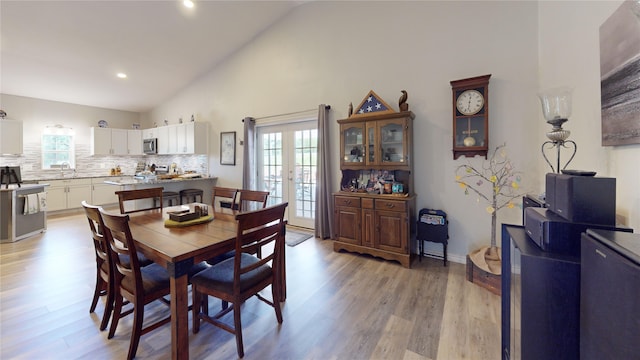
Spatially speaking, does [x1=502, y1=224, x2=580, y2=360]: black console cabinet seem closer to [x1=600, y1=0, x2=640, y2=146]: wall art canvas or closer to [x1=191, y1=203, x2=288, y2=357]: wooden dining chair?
[x1=600, y1=0, x2=640, y2=146]: wall art canvas

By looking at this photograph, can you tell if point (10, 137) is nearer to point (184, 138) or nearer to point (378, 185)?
point (184, 138)

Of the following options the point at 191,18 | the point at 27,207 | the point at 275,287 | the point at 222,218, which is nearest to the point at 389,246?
the point at 275,287

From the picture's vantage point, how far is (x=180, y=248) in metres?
1.56

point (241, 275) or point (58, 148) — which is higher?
point (58, 148)

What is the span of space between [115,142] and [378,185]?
7.56 metres

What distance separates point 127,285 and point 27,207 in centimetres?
413

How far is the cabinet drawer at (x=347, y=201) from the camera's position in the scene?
332 cm

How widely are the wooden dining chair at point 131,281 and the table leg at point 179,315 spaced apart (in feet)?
0.90

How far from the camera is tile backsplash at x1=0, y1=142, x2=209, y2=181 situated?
5.84m

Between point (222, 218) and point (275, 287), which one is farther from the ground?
point (222, 218)

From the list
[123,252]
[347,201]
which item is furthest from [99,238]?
[347,201]

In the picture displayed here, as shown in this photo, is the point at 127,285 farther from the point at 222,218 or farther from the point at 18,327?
the point at 18,327

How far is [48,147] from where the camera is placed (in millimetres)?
6156

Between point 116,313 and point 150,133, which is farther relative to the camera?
point 150,133
